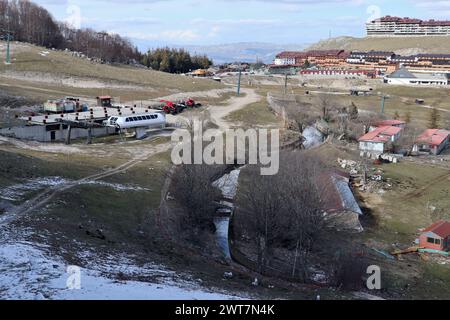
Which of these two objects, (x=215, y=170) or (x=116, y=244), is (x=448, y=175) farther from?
(x=116, y=244)

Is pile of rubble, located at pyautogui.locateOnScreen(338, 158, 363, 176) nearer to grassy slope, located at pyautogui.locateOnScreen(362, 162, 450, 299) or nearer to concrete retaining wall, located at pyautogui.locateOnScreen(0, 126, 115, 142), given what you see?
grassy slope, located at pyautogui.locateOnScreen(362, 162, 450, 299)

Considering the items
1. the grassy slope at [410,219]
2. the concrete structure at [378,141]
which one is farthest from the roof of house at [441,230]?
the concrete structure at [378,141]

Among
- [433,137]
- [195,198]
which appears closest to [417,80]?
[433,137]

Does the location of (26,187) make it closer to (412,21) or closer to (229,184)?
(229,184)

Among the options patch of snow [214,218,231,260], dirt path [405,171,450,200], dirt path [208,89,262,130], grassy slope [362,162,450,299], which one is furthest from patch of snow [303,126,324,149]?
patch of snow [214,218,231,260]

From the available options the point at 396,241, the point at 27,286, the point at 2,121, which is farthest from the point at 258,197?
the point at 2,121

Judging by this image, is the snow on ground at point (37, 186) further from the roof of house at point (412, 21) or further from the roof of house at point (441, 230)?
the roof of house at point (412, 21)
